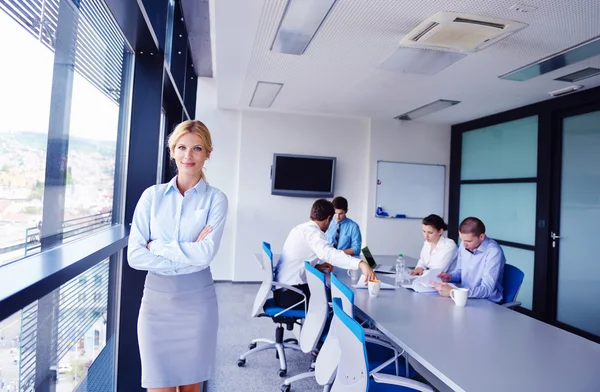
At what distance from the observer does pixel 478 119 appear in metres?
6.61

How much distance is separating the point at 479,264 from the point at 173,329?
2.46 metres

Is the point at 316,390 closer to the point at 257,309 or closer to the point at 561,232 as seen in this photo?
the point at 257,309

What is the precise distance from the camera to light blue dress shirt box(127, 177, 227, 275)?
1.83 meters

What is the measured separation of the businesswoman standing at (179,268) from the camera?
Result: 6.09 ft

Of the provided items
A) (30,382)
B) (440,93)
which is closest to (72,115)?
(30,382)

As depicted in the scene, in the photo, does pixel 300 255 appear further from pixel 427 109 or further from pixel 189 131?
pixel 427 109

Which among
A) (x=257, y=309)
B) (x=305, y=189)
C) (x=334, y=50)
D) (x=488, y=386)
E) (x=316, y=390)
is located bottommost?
(x=316, y=390)

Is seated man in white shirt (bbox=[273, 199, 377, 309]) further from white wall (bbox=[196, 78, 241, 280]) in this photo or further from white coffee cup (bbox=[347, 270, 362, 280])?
white wall (bbox=[196, 78, 241, 280])

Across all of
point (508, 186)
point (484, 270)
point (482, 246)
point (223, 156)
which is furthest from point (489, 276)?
point (223, 156)

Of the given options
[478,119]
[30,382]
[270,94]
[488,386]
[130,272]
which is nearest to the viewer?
[30,382]

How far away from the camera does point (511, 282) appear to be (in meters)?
3.45

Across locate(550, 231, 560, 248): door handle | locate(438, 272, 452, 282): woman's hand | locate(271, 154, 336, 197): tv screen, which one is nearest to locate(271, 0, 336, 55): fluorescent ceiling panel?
locate(438, 272, 452, 282): woman's hand

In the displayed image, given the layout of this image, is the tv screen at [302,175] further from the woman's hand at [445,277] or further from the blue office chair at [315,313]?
the blue office chair at [315,313]

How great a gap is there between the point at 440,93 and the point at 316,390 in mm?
3824
